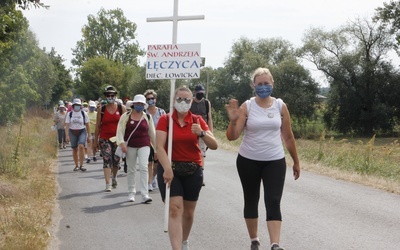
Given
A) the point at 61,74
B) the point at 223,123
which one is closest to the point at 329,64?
the point at 223,123

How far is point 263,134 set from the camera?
6188mm

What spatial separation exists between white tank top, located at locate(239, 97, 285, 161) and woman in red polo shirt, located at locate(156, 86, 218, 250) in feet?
1.22

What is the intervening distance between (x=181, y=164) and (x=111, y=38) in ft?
298

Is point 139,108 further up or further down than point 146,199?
further up

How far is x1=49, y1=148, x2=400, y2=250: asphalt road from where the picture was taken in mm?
7215

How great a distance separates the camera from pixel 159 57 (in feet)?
24.1

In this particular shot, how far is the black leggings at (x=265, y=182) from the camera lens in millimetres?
6121

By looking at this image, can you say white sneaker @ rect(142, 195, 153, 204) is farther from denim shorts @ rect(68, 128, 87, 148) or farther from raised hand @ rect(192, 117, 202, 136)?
denim shorts @ rect(68, 128, 87, 148)

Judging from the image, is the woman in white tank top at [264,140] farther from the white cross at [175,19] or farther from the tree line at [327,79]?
the tree line at [327,79]

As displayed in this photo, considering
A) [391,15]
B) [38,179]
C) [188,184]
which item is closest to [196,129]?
[188,184]

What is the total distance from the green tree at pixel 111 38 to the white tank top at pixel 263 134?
88809mm

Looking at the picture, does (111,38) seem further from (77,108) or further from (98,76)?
(77,108)

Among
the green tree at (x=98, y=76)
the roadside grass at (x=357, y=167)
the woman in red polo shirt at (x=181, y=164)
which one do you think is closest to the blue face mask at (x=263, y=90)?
the woman in red polo shirt at (x=181, y=164)

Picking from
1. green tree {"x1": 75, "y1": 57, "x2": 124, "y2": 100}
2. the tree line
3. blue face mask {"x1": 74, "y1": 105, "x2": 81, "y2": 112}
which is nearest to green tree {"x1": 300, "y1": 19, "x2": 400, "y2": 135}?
the tree line
